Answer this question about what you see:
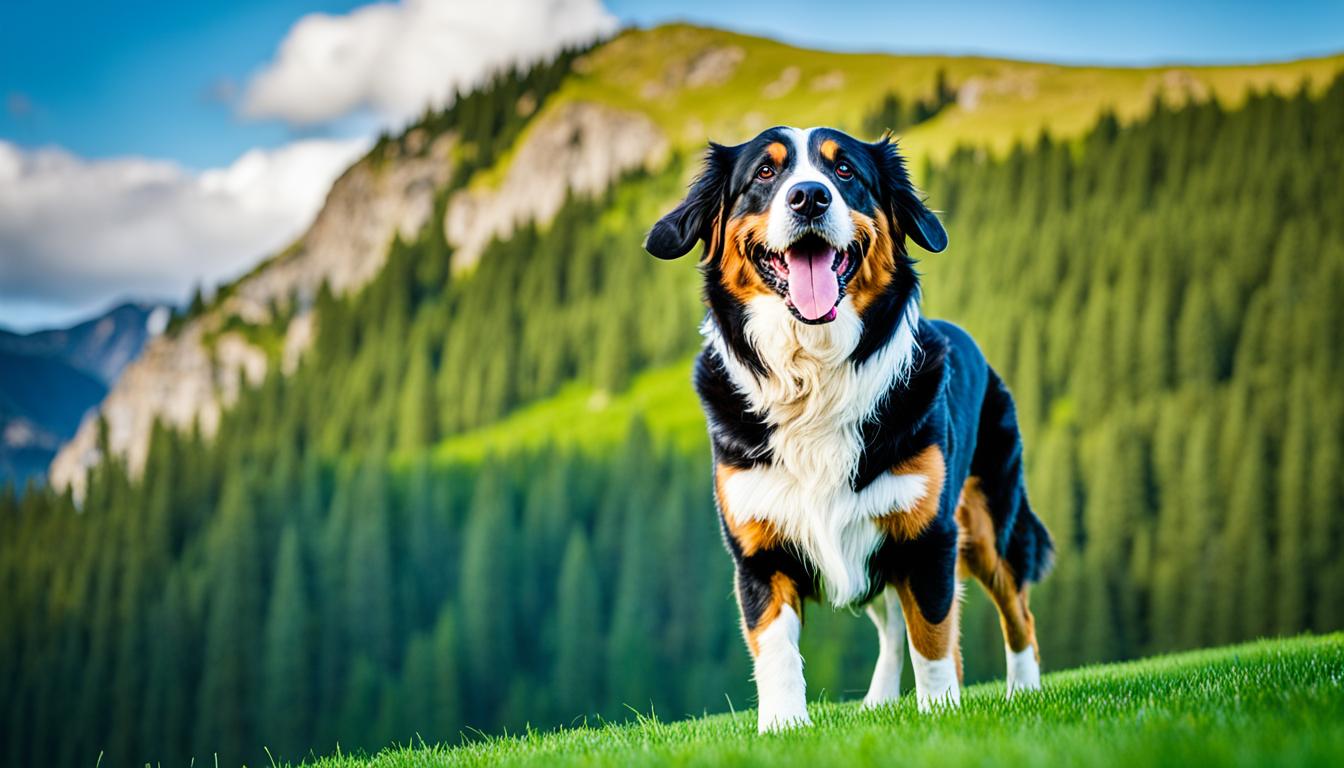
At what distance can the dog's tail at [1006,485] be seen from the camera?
8.45 metres

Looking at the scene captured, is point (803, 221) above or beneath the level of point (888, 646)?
above

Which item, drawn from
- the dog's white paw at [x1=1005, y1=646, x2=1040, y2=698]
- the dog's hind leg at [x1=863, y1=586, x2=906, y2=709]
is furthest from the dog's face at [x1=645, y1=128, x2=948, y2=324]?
the dog's white paw at [x1=1005, y1=646, x2=1040, y2=698]

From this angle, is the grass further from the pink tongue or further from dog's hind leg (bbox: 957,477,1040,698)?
the pink tongue

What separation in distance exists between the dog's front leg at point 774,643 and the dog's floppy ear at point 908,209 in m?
2.19

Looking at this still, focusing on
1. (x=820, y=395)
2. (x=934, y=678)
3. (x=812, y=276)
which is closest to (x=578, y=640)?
(x=934, y=678)

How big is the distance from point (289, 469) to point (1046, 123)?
3891 inches

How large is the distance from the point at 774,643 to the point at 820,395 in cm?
143

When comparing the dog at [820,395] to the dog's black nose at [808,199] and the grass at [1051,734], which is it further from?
the grass at [1051,734]

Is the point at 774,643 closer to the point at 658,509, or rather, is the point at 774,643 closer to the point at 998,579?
the point at 998,579

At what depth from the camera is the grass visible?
4.01m

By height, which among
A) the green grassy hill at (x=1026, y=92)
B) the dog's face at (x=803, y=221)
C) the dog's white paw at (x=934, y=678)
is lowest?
the dog's white paw at (x=934, y=678)

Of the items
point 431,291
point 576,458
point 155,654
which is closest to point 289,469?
point 155,654

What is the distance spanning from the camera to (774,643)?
630 cm

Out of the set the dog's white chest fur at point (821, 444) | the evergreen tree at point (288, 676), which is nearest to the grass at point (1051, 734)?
the dog's white chest fur at point (821, 444)
